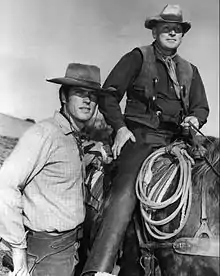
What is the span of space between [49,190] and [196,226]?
428 mm

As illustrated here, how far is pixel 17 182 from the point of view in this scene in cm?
168

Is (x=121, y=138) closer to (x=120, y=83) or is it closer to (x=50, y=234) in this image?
(x=120, y=83)

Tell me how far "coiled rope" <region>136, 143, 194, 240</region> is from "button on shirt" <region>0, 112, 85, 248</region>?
0.20m

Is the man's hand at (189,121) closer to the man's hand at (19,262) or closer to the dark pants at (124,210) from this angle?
the dark pants at (124,210)

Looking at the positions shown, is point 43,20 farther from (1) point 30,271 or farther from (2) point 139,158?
(1) point 30,271

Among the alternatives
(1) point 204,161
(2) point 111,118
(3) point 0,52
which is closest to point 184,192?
(1) point 204,161

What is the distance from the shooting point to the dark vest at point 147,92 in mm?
1950

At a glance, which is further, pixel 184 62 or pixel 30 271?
pixel 184 62

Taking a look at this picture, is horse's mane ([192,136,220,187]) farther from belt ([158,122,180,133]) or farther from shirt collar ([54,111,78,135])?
shirt collar ([54,111,78,135])

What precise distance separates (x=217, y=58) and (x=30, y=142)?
4.17 feet

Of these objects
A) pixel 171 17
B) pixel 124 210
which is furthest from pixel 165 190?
pixel 171 17

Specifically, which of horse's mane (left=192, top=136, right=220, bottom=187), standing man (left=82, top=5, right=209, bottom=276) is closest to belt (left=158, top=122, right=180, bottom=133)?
standing man (left=82, top=5, right=209, bottom=276)

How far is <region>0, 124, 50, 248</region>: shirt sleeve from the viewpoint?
1.66 meters

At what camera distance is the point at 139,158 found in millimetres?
1892
